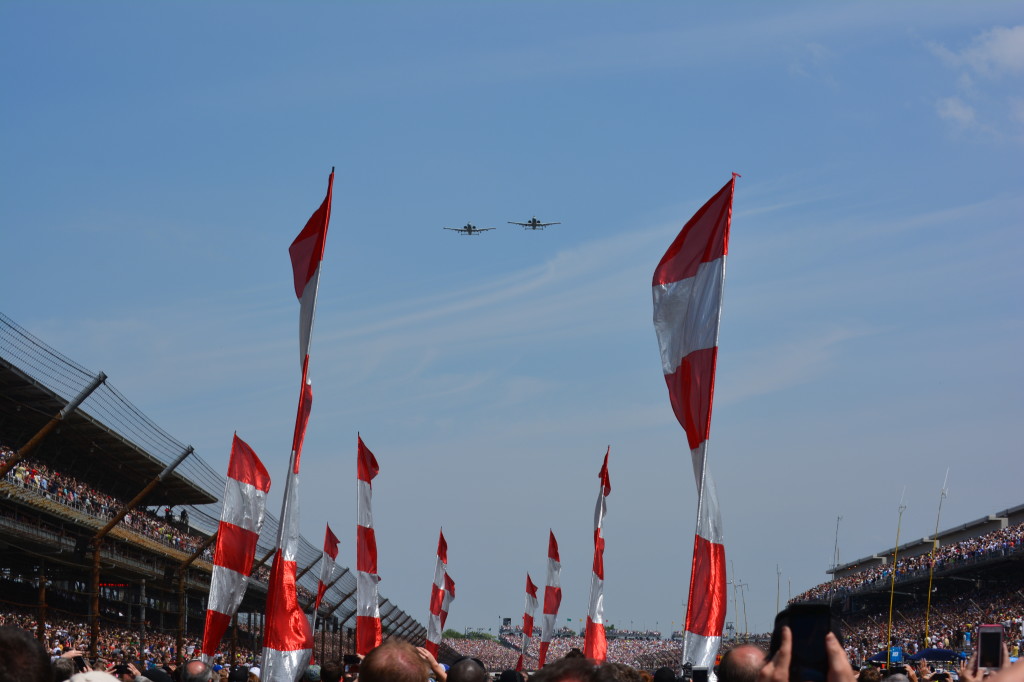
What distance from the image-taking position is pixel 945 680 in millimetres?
11664

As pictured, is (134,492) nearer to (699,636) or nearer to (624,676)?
(699,636)

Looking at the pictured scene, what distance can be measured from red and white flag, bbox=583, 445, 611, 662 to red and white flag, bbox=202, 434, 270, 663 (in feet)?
21.5

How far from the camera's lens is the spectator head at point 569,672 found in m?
3.87

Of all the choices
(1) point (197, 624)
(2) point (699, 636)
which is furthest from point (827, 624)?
(1) point (197, 624)

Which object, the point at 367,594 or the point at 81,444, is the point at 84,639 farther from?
the point at 367,594

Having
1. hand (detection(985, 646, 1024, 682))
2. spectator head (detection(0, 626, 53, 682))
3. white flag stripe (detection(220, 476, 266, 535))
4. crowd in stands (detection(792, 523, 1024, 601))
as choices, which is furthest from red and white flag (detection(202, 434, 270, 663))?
crowd in stands (detection(792, 523, 1024, 601))

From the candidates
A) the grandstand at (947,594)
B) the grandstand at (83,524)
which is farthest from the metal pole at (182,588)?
the grandstand at (947,594)

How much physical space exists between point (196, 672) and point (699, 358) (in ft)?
17.6

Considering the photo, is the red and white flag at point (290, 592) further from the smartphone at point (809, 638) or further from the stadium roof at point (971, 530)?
the stadium roof at point (971, 530)

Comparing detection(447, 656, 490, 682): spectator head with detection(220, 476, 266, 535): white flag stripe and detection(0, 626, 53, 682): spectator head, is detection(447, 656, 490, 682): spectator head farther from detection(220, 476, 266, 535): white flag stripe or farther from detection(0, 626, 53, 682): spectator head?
detection(220, 476, 266, 535): white flag stripe

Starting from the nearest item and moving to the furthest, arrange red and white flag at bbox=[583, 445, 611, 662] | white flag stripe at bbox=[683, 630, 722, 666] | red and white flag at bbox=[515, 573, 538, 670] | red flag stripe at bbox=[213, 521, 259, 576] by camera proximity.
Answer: white flag stripe at bbox=[683, 630, 722, 666] → red flag stripe at bbox=[213, 521, 259, 576] → red and white flag at bbox=[583, 445, 611, 662] → red and white flag at bbox=[515, 573, 538, 670]

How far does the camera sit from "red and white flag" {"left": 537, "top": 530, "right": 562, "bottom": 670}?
114 ft

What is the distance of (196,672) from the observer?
936 centimetres

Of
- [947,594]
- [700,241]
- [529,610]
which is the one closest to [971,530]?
[947,594]
